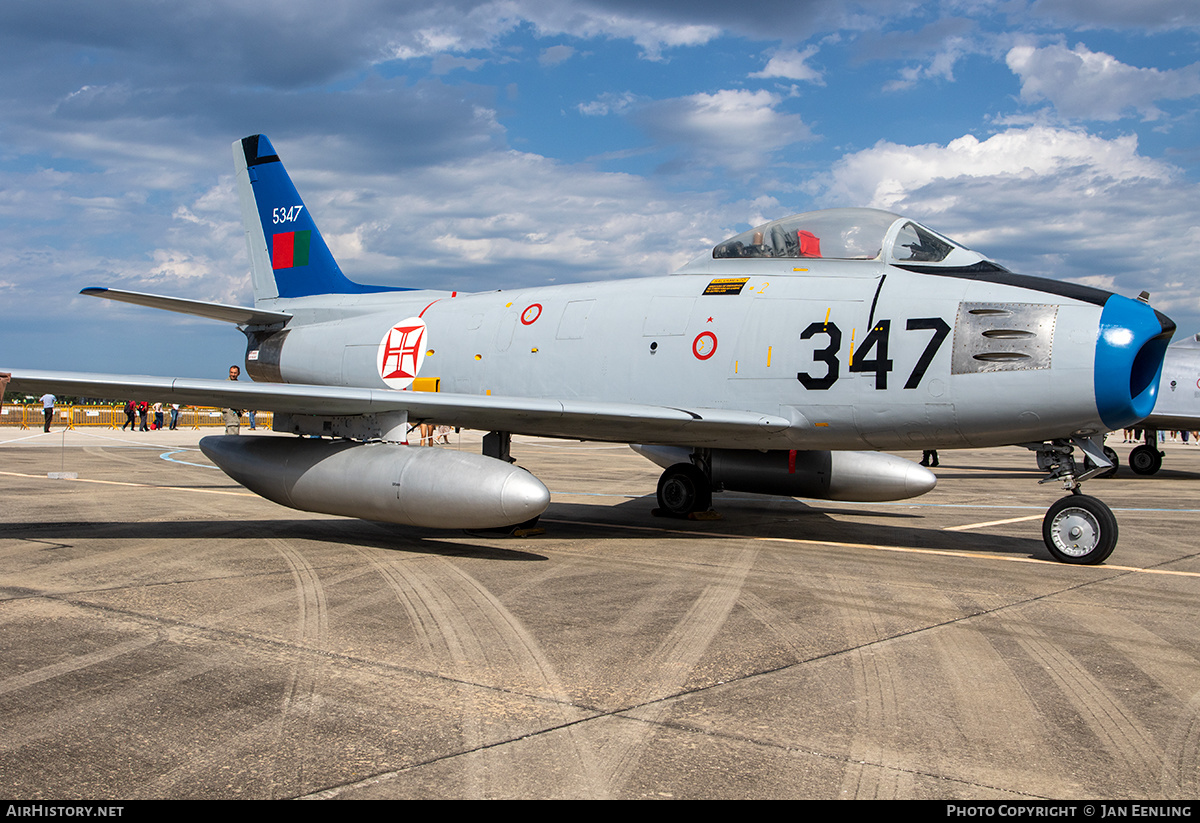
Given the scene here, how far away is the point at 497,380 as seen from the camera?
10.2 m

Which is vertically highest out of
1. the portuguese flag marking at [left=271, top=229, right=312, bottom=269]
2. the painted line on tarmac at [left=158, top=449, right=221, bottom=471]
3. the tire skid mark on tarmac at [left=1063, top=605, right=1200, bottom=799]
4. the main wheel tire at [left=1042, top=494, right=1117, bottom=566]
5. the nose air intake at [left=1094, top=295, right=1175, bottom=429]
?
the portuguese flag marking at [left=271, top=229, right=312, bottom=269]

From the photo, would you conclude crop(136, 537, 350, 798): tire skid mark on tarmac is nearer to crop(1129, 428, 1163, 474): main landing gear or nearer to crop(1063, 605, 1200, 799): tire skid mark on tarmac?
crop(1063, 605, 1200, 799): tire skid mark on tarmac

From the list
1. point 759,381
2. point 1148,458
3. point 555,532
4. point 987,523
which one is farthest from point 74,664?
point 1148,458

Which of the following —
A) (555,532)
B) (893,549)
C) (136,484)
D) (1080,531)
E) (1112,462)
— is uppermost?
(1112,462)

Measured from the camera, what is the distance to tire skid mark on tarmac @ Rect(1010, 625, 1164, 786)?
322 cm

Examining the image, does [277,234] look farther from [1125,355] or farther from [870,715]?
[870,715]

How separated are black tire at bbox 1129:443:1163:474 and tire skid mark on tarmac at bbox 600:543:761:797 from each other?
18.3m

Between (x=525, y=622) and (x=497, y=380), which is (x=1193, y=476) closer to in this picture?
(x=497, y=380)

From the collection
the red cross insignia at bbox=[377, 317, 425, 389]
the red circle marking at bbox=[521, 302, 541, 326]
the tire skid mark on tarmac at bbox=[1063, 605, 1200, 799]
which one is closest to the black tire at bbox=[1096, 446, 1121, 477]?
the tire skid mark on tarmac at bbox=[1063, 605, 1200, 799]

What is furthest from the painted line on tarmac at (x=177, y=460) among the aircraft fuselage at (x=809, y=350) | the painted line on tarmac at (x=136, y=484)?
the aircraft fuselage at (x=809, y=350)

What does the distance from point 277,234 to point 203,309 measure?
7.63ft

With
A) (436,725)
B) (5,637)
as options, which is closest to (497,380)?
(5,637)

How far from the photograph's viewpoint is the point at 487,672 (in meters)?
4.30
